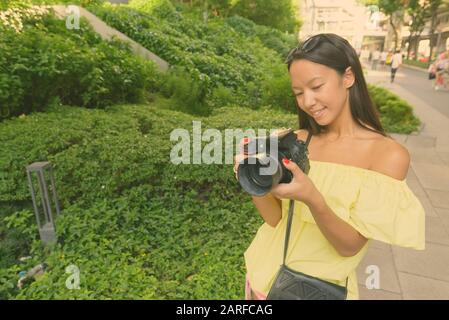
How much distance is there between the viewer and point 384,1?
2933 cm

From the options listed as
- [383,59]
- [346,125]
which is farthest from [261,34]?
[346,125]

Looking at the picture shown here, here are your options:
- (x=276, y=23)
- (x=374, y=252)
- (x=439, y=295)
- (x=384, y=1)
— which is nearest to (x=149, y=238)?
(x=374, y=252)

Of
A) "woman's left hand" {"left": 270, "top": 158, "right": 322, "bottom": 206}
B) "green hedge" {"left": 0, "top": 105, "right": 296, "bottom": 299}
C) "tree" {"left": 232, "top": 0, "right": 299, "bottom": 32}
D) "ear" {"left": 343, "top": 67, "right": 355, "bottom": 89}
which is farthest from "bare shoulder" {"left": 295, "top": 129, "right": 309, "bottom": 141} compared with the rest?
"tree" {"left": 232, "top": 0, "right": 299, "bottom": 32}

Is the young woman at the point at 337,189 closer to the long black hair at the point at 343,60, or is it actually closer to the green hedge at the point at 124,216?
the long black hair at the point at 343,60

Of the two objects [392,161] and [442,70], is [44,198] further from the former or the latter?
[442,70]

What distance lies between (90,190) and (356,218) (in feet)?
9.30

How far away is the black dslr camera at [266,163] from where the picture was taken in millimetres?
978

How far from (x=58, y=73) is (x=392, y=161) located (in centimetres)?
469

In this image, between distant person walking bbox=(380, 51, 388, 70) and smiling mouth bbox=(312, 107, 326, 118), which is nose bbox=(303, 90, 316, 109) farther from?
distant person walking bbox=(380, 51, 388, 70)

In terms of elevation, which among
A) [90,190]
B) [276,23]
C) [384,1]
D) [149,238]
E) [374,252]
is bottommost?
[374,252]

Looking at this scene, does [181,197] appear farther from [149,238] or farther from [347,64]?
[347,64]

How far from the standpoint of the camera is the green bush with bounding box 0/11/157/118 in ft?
14.2

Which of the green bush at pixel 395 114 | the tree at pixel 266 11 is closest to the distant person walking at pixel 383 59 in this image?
the tree at pixel 266 11

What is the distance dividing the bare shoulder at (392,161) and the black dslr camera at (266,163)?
0.29 meters
